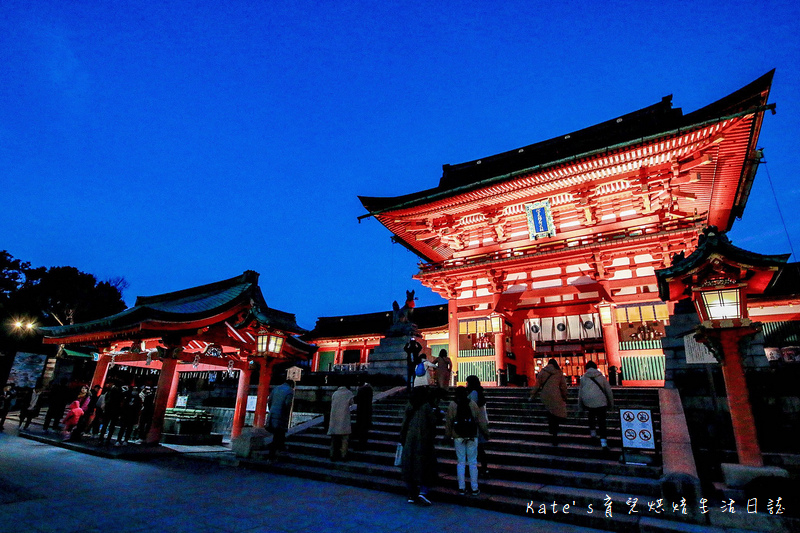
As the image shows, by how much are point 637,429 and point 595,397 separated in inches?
38.5

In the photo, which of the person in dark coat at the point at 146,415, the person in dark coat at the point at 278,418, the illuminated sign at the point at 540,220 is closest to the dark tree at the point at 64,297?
the person in dark coat at the point at 146,415

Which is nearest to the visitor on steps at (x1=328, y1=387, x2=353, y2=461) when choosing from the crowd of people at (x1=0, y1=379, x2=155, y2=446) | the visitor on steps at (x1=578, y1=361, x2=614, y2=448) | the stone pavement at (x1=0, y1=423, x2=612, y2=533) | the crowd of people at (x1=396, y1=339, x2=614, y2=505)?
the stone pavement at (x1=0, y1=423, x2=612, y2=533)

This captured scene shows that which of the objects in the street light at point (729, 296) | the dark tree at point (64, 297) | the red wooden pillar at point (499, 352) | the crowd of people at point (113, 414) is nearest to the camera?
the street light at point (729, 296)

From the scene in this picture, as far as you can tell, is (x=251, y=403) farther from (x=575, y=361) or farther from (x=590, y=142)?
(x=590, y=142)

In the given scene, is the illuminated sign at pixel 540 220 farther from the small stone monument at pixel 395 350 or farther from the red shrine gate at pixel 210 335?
the red shrine gate at pixel 210 335

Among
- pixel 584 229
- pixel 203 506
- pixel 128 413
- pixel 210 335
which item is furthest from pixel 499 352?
pixel 128 413

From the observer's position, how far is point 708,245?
6559mm

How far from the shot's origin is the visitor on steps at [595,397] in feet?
22.9

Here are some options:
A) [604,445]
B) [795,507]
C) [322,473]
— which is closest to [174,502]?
[322,473]

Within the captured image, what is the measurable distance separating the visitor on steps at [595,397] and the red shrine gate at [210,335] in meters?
8.99

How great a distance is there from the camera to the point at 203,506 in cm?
534

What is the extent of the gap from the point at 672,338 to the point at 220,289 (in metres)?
16.6

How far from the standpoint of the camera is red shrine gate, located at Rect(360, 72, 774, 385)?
13.0 metres

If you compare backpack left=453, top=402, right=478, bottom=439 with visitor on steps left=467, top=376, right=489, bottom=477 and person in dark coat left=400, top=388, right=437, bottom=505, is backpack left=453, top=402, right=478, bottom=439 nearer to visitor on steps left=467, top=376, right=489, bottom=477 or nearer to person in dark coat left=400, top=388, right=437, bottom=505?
person in dark coat left=400, top=388, right=437, bottom=505
